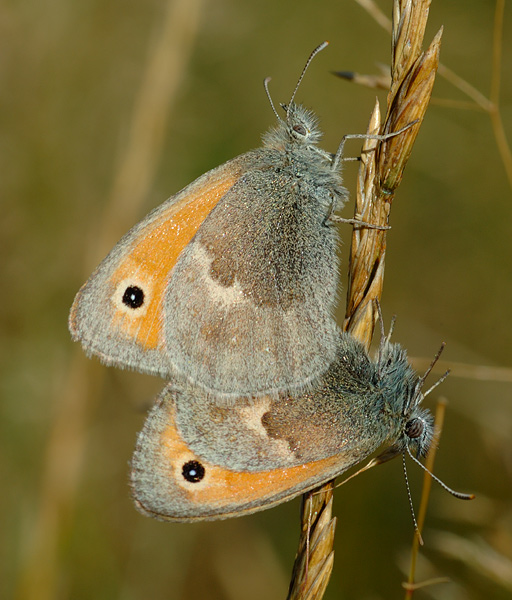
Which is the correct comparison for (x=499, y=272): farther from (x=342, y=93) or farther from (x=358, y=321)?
(x=358, y=321)

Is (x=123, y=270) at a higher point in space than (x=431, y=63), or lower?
lower

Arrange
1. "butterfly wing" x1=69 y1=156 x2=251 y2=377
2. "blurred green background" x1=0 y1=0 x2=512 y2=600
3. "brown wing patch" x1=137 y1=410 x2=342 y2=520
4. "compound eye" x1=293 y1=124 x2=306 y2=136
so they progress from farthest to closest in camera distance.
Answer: "blurred green background" x1=0 y1=0 x2=512 y2=600
"compound eye" x1=293 y1=124 x2=306 y2=136
"butterfly wing" x1=69 y1=156 x2=251 y2=377
"brown wing patch" x1=137 y1=410 x2=342 y2=520

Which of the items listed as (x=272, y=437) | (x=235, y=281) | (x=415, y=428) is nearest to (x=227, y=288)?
(x=235, y=281)

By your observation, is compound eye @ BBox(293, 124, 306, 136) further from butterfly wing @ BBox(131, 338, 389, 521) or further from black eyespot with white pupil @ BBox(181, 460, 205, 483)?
black eyespot with white pupil @ BBox(181, 460, 205, 483)

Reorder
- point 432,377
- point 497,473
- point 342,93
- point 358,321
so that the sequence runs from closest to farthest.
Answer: point 358,321
point 432,377
point 497,473
point 342,93

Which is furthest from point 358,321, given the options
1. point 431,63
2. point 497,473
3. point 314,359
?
point 497,473

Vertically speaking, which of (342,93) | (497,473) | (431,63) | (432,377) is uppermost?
(342,93)

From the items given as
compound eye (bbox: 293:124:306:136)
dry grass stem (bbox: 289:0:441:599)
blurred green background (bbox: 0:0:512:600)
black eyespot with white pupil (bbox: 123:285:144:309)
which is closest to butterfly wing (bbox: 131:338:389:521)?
dry grass stem (bbox: 289:0:441:599)

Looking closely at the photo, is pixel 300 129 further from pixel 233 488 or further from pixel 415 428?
pixel 233 488
